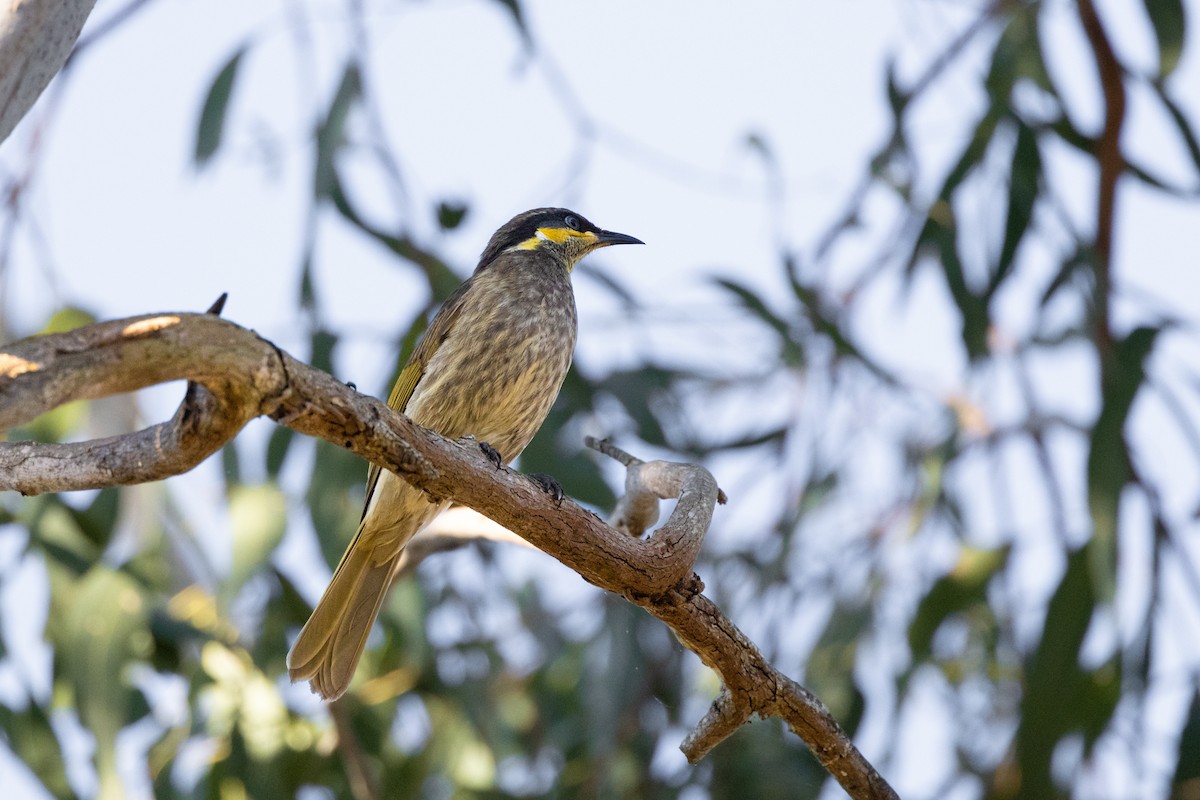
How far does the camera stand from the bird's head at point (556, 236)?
13.5 ft

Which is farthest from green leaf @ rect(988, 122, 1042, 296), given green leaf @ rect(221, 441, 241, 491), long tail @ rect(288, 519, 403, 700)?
green leaf @ rect(221, 441, 241, 491)

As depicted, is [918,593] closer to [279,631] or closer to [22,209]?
[279,631]

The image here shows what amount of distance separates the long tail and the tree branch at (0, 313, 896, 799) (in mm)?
684

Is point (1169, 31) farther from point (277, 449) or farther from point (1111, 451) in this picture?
point (277, 449)

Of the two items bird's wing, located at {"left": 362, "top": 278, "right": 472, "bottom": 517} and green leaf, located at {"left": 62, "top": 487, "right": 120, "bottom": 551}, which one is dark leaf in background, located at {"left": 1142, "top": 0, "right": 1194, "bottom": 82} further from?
green leaf, located at {"left": 62, "top": 487, "right": 120, "bottom": 551}

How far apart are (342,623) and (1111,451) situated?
2.29m

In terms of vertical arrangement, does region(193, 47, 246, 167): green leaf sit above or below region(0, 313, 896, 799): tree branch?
above

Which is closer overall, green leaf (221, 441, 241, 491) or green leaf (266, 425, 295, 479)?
green leaf (221, 441, 241, 491)

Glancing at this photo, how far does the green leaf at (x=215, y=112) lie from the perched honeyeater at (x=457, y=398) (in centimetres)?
113

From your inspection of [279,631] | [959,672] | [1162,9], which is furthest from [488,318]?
[959,672]

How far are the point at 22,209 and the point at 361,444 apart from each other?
219cm

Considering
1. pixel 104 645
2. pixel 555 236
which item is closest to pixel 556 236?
pixel 555 236

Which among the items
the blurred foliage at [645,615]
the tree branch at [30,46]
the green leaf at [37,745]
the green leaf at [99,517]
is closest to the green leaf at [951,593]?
the blurred foliage at [645,615]

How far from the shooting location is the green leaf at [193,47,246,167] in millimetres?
4344
